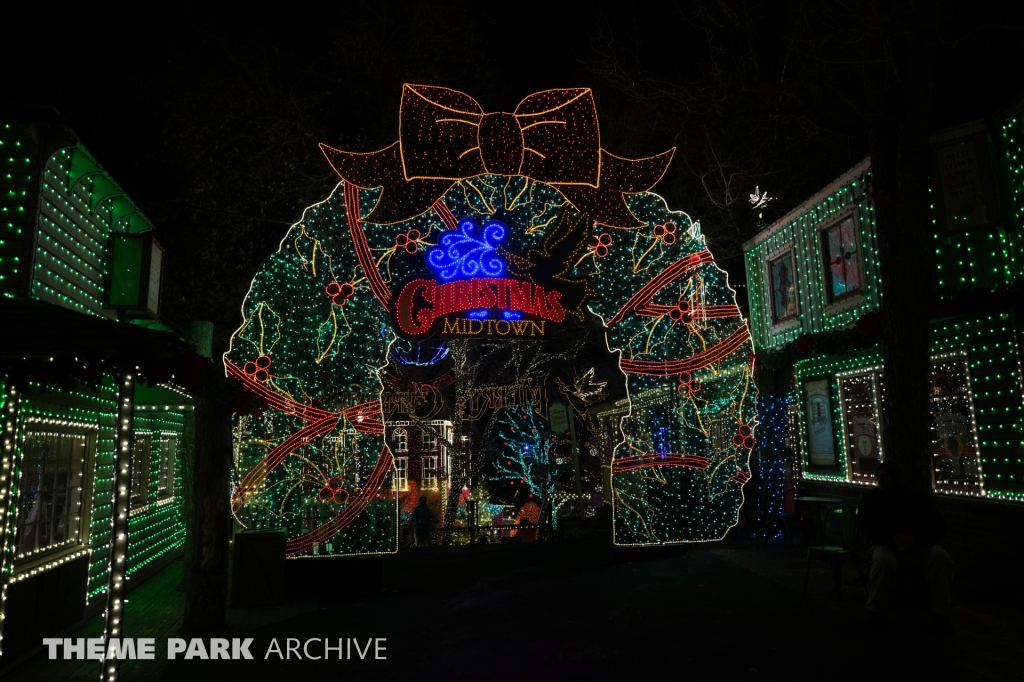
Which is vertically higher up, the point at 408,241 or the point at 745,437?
the point at 408,241

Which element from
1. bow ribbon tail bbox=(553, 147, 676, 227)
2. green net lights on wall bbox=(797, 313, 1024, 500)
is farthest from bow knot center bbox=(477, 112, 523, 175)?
green net lights on wall bbox=(797, 313, 1024, 500)

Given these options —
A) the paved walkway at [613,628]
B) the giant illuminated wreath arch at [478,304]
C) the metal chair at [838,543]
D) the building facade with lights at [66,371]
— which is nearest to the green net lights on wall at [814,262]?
the giant illuminated wreath arch at [478,304]

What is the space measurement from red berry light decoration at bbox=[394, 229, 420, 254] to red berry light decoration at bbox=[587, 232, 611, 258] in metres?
2.54

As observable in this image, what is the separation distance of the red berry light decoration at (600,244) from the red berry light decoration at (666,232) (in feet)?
2.41

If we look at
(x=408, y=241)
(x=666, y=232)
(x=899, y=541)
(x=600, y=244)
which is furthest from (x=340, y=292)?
(x=899, y=541)

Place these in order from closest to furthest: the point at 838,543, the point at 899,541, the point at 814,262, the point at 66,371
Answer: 1. the point at 66,371
2. the point at 899,541
3. the point at 838,543
4. the point at 814,262

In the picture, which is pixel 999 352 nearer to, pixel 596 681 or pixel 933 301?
pixel 933 301

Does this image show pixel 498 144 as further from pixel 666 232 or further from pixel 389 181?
pixel 666 232

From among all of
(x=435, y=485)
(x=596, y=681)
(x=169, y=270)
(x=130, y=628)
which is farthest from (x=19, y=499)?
(x=435, y=485)

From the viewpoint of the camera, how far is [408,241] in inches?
402

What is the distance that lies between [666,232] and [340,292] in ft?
15.8

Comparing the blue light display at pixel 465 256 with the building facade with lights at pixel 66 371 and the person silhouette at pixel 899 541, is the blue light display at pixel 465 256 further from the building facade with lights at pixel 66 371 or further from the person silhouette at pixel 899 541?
the person silhouette at pixel 899 541

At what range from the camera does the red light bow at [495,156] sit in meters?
10.1

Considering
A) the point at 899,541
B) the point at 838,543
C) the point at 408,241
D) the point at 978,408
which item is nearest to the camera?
the point at 899,541
